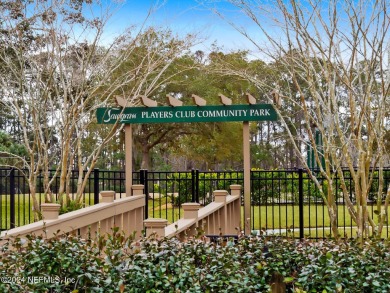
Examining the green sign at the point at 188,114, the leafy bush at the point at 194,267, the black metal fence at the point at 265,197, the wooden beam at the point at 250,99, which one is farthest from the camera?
the black metal fence at the point at 265,197

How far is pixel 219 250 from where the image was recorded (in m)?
3.86

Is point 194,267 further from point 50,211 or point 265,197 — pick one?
point 265,197

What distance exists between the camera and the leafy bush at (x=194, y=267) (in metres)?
3.29

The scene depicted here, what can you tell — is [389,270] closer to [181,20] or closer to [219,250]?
[219,250]

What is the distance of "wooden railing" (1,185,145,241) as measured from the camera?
500 cm

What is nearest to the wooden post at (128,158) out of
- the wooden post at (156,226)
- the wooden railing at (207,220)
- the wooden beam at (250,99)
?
the wooden railing at (207,220)

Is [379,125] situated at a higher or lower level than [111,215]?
higher

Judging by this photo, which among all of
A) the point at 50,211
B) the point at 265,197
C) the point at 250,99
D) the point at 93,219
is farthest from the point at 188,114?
the point at 265,197

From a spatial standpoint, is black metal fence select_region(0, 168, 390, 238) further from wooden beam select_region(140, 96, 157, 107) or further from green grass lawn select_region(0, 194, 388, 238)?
wooden beam select_region(140, 96, 157, 107)

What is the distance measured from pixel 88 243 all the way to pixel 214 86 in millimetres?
28699

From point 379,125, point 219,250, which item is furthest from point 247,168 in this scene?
point 219,250

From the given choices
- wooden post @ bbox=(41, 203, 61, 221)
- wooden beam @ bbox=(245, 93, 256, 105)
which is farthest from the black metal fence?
wooden post @ bbox=(41, 203, 61, 221)

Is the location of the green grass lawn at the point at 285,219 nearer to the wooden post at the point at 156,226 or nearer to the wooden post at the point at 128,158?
the wooden post at the point at 128,158

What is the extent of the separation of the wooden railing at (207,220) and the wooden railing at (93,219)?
305mm
